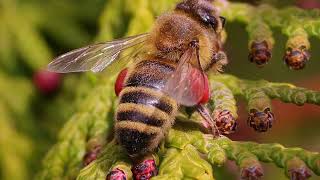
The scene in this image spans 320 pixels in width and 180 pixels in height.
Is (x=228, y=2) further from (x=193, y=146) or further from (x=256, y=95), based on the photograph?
(x=193, y=146)

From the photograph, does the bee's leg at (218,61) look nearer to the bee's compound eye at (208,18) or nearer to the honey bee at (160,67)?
the honey bee at (160,67)

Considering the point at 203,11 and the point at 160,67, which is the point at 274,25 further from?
the point at 160,67

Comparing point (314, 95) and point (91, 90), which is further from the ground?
point (314, 95)

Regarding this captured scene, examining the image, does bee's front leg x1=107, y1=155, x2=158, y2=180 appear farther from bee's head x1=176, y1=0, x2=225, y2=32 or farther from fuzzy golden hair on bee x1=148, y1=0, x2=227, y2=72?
bee's head x1=176, y1=0, x2=225, y2=32

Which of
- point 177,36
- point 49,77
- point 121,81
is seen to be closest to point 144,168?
point 121,81

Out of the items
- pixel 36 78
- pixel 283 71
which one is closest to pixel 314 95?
pixel 283 71

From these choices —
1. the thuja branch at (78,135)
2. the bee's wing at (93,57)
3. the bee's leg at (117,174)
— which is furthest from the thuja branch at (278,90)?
the bee's leg at (117,174)

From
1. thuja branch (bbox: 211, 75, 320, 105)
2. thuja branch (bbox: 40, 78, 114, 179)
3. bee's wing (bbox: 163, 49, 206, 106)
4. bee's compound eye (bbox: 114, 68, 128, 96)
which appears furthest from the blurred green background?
bee's wing (bbox: 163, 49, 206, 106)
